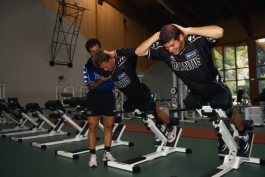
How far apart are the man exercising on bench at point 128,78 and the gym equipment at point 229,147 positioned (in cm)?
77

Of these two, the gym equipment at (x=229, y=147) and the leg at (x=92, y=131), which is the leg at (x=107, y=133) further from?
the gym equipment at (x=229, y=147)

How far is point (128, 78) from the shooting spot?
2.68 meters

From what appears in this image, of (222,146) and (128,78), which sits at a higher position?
(128,78)

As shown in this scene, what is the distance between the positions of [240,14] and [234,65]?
282 cm

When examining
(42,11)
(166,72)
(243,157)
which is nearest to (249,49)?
(166,72)

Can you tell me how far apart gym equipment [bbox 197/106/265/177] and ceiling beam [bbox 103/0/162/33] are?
11103 millimetres

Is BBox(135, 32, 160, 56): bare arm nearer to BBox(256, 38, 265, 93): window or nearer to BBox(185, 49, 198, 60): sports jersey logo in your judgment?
BBox(185, 49, 198, 60): sports jersey logo

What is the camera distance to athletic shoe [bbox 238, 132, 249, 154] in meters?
2.44

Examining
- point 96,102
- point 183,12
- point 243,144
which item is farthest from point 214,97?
point 183,12

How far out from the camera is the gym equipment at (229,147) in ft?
7.19

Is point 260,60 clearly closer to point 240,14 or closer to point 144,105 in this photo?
point 240,14

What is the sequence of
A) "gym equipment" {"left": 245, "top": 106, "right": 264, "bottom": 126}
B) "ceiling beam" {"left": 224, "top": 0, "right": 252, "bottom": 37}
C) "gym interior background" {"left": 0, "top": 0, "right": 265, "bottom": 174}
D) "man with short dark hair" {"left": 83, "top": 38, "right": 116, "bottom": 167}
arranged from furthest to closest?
"ceiling beam" {"left": 224, "top": 0, "right": 252, "bottom": 37} < "gym interior background" {"left": 0, "top": 0, "right": 265, "bottom": 174} < "gym equipment" {"left": 245, "top": 106, "right": 264, "bottom": 126} < "man with short dark hair" {"left": 83, "top": 38, "right": 116, "bottom": 167}

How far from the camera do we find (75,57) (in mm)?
10742

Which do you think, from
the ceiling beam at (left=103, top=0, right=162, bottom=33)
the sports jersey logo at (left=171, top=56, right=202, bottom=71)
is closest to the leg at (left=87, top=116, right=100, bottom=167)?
the sports jersey logo at (left=171, top=56, right=202, bottom=71)
